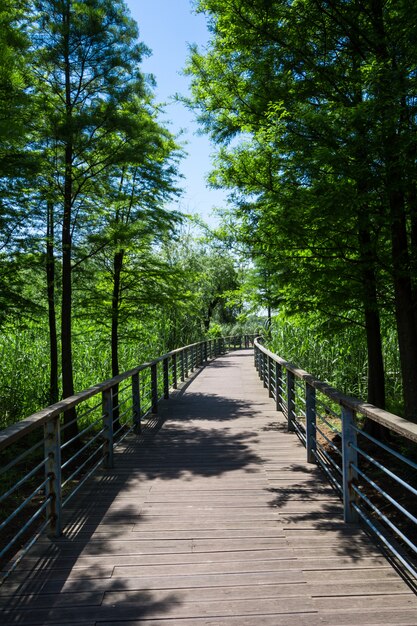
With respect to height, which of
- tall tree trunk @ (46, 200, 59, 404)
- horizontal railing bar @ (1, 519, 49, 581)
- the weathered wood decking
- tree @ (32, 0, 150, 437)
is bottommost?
the weathered wood decking

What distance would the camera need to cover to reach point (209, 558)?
10.9 ft

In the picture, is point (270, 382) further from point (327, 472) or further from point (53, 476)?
point (53, 476)

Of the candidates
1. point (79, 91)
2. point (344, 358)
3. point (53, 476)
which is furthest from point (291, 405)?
point (79, 91)

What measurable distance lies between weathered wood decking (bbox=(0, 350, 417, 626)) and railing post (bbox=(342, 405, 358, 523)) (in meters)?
0.13

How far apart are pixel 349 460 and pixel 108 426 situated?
9.20ft

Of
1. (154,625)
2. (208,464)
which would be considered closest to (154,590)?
(154,625)

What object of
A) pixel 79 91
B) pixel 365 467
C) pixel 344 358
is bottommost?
pixel 365 467

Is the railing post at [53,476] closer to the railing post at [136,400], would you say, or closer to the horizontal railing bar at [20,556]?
the horizontal railing bar at [20,556]

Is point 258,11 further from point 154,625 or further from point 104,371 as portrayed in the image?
point 104,371

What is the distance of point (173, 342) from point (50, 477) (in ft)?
50.3

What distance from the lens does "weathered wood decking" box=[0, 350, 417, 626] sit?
8.70ft

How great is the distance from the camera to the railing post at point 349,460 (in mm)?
3832

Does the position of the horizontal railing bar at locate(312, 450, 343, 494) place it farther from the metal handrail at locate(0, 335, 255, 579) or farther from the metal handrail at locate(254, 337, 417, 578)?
the metal handrail at locate(0, 335, 255, 579)

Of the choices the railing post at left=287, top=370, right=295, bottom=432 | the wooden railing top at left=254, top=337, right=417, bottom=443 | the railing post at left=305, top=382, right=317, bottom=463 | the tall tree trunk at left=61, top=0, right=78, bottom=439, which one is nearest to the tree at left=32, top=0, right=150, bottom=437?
the tall tree trunk at left=61, top=0, right=78, bottom=439
